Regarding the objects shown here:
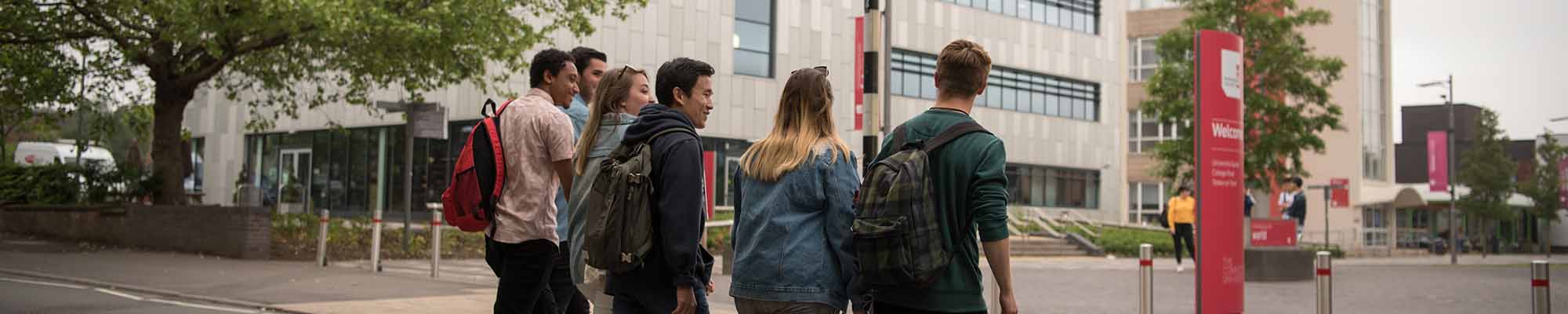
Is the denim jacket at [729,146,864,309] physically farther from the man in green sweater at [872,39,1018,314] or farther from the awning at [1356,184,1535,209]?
the awning at [1356,184,1535,209]

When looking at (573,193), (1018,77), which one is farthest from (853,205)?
(1018,77)

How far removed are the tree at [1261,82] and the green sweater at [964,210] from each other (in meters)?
23.9

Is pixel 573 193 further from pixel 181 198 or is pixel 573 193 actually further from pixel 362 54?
pixel 181 198

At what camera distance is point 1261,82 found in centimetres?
2748

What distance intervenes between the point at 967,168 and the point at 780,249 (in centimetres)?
64

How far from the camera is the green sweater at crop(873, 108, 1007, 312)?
3820 mm

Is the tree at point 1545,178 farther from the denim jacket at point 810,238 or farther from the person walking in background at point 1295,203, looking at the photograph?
the denim jacket at point 810,238

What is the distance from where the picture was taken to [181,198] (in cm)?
2070

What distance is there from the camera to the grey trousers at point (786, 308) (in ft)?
13.2

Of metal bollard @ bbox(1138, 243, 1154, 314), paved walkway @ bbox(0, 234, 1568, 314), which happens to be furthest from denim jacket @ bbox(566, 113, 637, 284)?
paved walkway @ bbox(0, 234, 1568, 314)

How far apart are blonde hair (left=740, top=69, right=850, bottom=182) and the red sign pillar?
7.08 meters

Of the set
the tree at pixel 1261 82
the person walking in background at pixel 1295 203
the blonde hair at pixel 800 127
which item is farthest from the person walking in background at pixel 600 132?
the tree at pixel 1261 82

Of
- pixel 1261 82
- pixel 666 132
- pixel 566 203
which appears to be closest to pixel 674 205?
pixel 666 132

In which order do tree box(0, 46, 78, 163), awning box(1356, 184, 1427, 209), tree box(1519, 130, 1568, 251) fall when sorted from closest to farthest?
tree box(0, 46, 78, 163) → tree box(1519, 130, 1568, 251) → awning box(1356, 184, 1427, 209)
